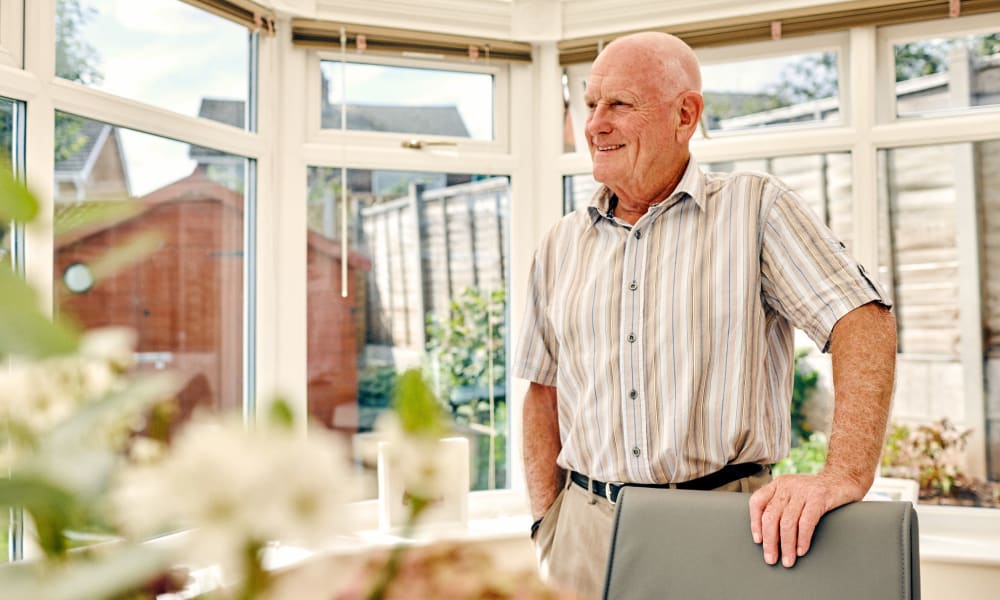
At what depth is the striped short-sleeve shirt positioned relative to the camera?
63.5 inches

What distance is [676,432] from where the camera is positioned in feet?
5.34

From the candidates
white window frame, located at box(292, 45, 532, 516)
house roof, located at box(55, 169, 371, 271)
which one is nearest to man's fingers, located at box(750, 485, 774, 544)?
house roof, located at box(55, 169, 371, 271)

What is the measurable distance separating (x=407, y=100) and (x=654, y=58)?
1378 millimetres

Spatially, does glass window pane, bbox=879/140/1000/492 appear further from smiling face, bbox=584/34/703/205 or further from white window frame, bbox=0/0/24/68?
white window frame, bbox=0/0/24/68

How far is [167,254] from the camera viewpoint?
2.53 meters

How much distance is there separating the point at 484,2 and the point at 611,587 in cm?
214

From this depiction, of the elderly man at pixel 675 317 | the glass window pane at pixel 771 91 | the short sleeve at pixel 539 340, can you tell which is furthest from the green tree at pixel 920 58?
the short sleeve at pixel 539 340

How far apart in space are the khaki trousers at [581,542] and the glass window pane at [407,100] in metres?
1.55

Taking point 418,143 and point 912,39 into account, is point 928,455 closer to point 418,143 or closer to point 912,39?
point 912,39

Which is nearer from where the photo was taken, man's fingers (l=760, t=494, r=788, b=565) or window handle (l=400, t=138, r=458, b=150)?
man's fingers (l=760, t=494, r=788, b=565)

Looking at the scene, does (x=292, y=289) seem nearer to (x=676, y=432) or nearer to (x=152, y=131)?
(x=152, y=131)

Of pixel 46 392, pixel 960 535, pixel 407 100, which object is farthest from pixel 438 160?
pixel 46 392

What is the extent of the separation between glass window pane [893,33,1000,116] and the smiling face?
49.9 inches

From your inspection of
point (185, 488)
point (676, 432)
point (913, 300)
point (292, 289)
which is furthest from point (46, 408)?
point (913, 300)
